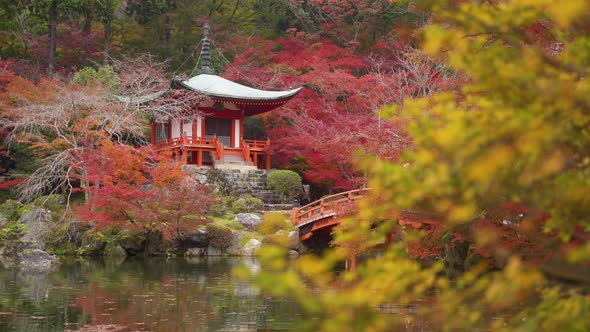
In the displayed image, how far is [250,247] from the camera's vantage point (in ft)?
66.4

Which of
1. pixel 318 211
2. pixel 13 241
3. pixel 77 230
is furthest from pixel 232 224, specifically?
pixel 13 241

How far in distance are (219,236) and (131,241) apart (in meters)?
2.47

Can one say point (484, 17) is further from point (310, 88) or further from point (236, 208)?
point (310, 88)

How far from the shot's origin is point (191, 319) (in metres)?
10.1

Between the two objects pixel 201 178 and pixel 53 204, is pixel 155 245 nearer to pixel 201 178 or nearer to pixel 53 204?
pixel 53 204

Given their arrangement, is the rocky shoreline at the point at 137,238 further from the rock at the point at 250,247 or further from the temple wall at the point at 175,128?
the temple wall at the point at 175,128

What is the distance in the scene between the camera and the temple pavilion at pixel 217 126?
85.5 ft

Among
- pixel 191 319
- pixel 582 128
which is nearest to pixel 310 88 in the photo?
pixel 191 319

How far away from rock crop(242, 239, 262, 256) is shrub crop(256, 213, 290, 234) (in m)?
0.63

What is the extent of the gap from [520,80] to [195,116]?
24101 millimetres

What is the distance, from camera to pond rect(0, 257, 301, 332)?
9648 millimetres

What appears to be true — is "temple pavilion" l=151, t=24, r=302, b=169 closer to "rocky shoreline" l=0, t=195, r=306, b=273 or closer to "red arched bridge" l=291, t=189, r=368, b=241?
"rocky shoreline" l=0, t=195, r=306, b=273

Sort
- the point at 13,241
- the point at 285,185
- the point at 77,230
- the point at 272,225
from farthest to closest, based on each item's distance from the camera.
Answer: the point at 285,185
the point at 272,225
the point at 77,230
the point at 13,241

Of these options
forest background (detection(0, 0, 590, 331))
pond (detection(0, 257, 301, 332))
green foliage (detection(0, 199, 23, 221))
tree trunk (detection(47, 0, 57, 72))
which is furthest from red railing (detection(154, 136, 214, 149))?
pond (detection(0, 257, 301, 332))
